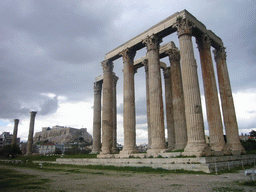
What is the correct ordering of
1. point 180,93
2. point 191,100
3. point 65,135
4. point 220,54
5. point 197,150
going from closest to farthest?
point 197,150, point 191,100, point 180,93, point 220,54, point 65,135

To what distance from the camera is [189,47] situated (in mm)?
22250

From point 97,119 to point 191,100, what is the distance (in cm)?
2916

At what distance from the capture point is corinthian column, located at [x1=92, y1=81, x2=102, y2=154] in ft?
144

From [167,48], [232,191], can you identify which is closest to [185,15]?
[167,48]

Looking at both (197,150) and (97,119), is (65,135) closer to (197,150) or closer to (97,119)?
(97,119)

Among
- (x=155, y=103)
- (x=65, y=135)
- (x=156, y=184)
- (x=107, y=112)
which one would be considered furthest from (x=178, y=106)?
(x=65, y=135)

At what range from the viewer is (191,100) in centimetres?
2052

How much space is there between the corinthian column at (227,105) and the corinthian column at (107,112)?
56.4 feet

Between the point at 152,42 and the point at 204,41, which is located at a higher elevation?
the point at 152,42

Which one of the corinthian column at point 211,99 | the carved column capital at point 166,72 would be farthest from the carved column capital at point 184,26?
the carved column capital at point 166,72

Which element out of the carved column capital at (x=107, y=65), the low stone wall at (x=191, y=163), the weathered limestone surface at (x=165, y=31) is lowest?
the low stone wall at (x=191, y=163)

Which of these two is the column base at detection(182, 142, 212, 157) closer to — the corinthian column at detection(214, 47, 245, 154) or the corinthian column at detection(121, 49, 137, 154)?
the corinthian column at detection(214, 47, 245, 154)

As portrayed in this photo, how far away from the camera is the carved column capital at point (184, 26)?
2284 centimetres

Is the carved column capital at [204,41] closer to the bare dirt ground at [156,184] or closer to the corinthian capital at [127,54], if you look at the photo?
the corinthian capital at [127,54]
